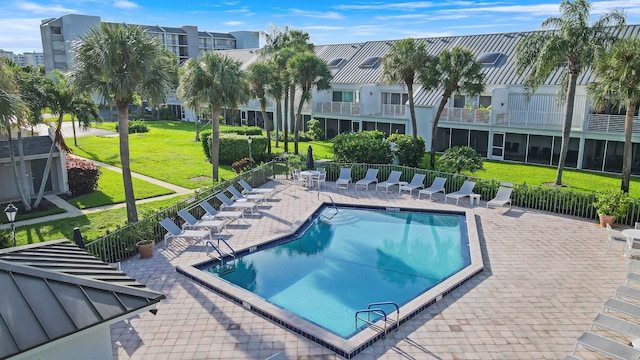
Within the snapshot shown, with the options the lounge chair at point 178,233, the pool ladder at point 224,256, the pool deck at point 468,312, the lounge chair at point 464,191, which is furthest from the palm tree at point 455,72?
the pool ladder at point 224,256

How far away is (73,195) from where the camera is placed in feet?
69.8

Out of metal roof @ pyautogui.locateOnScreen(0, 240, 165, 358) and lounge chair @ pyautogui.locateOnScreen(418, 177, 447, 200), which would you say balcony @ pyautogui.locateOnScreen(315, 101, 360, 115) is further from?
metal roof @ pyautogui.locateOnScreen(0, 240, 165, 358)

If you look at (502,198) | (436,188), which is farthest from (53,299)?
(436,188)

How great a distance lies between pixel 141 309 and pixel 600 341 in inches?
290

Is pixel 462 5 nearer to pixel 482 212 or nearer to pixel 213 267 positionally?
pixel 482 212

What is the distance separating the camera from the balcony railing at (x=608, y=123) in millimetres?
24109

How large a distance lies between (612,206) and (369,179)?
9480 mm

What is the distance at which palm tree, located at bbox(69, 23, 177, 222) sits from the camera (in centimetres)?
1447

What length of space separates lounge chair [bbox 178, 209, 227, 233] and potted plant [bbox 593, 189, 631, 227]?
12696 millimetres

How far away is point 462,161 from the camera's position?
20203mm

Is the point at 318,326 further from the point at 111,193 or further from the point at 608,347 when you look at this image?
the point at 111,193

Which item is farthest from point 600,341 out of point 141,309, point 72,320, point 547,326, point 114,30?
point 114,30

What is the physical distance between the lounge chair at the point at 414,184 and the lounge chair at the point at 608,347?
39.8ft

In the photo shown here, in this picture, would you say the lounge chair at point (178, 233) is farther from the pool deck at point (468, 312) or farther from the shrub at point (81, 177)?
the shrub at point (81, 177)
